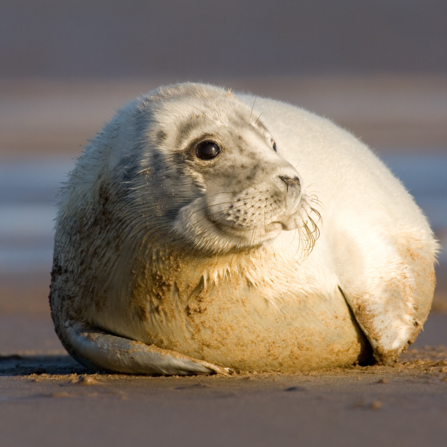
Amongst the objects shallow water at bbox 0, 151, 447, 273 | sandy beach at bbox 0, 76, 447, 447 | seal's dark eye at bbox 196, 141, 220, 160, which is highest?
shallow water at bbox 0, 151, 447, 273

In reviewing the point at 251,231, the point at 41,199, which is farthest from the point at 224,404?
the point at 41,199

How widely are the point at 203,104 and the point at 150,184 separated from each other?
1.60 feet

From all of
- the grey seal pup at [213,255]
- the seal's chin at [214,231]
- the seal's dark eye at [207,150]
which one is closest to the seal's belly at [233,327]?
the grey seal pup at [213,255]

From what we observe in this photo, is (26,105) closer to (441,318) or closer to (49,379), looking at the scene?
(441,318)

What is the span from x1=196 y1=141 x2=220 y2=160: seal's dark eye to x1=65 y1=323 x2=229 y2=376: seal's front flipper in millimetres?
989

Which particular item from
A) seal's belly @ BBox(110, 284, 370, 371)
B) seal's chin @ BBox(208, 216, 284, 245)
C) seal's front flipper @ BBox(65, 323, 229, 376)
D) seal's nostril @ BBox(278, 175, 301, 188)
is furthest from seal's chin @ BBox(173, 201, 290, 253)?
seal's front flipper @ BBox(65, 323, 229, 376)

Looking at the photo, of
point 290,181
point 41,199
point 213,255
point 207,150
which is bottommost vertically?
point 213,255

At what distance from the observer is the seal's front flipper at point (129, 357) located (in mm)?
4426

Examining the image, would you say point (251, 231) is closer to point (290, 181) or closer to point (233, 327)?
point (290, 181)

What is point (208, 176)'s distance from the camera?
4.23m

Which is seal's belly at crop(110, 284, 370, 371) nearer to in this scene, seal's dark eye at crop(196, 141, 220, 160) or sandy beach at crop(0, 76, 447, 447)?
sandy beach at crop(0, 76, 447, 447)

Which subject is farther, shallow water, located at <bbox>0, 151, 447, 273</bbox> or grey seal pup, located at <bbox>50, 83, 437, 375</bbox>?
shallow water, located at <bbox>0, 151, 447, 273</bbox>

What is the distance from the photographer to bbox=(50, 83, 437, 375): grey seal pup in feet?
Answer: 13.9

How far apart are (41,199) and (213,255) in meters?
9.32
